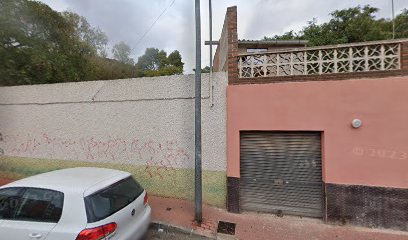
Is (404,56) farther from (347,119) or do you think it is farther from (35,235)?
(35,235)

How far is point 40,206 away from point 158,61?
104 ft

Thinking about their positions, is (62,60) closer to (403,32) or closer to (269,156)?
(269,156)

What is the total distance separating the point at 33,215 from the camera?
3.02 meters

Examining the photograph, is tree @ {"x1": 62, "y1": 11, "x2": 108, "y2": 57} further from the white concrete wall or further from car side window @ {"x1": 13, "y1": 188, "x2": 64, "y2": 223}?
car side window @ {"x1": 13, "y1": 188, "x2": 64, "y2": 223}

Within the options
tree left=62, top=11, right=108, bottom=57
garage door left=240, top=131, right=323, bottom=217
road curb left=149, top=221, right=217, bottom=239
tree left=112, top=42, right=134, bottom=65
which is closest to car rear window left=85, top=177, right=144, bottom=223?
road curb left=149, top=221, right=217, bottom=239

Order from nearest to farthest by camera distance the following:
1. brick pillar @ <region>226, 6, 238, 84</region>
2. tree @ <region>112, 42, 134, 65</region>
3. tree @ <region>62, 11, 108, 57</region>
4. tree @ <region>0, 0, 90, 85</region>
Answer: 1. brick pillar @ <region>226, 6, 238, 84</region>
2. tree @ <region>0, 0, 90, 85</region>
3. tree @ <region>62, 11, 108, 57</region>
4. tree @ <region>112, 42, 134, 65</region>

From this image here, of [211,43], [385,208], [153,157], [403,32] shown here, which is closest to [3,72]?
[153,157]

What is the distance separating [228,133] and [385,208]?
3.38 meters

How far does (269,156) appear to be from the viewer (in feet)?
17.3

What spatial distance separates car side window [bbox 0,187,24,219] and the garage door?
13.4ft

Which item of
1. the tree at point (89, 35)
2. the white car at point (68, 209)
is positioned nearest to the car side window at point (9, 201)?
the white car at point (68, 209)

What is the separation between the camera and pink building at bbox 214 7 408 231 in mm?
4531

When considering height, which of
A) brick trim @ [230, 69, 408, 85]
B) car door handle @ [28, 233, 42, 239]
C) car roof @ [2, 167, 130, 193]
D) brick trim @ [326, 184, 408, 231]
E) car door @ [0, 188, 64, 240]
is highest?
brick trim @ [230, 69, 408, 85]

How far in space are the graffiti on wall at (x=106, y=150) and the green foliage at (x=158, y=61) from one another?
65.2 ft
